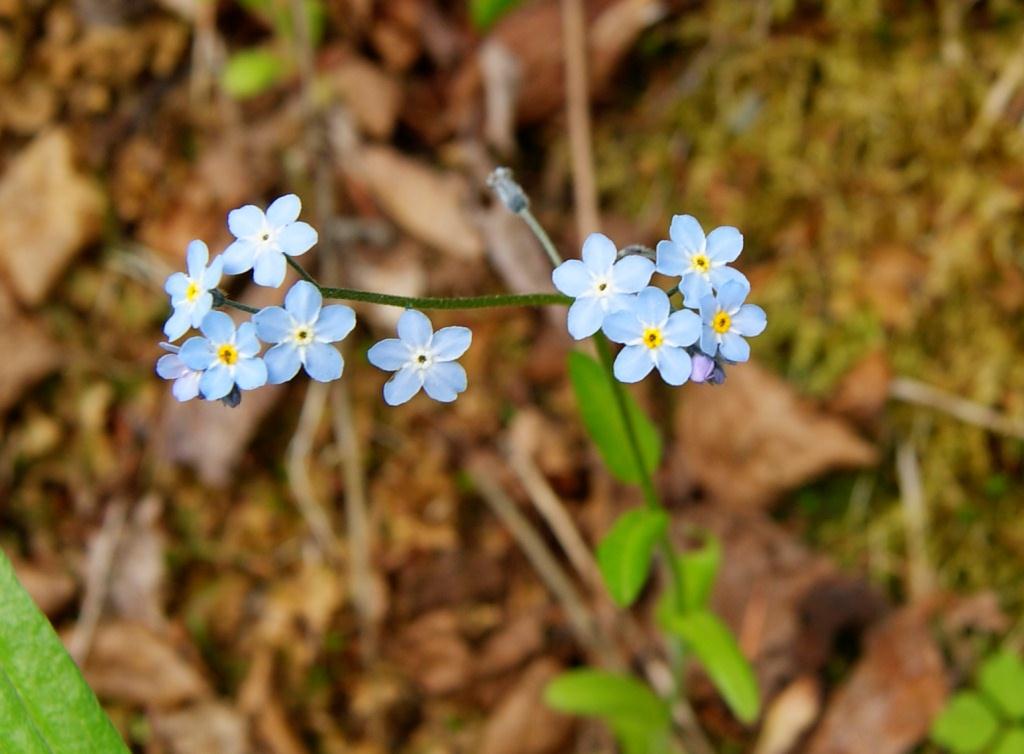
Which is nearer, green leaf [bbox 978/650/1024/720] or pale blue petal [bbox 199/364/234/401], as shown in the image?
pale blue petal [bbox 199/364/234/401]

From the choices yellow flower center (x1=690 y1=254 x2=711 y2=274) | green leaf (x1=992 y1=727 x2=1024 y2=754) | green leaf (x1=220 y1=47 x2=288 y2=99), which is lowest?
green leaf (x1=992 y1=727 x2=1024 y2=754)

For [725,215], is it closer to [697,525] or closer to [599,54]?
[599,54]

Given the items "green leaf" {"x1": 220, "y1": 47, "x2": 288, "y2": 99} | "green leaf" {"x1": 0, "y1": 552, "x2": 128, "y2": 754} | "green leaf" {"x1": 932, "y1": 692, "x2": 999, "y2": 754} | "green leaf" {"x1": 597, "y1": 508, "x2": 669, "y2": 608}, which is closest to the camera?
"green leaf" {"x1": 0, "y1": 552, "x2": 128, "y2": 754}

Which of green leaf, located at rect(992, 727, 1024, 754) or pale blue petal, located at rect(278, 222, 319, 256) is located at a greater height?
pale blue petal, located at rect(278, 222, 319, 256)

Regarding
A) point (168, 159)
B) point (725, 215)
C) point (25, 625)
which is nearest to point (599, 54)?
point (725, 215)

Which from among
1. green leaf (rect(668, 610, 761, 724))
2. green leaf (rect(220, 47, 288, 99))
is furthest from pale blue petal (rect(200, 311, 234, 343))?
green leaf (rect(220, 47, 288, 99))

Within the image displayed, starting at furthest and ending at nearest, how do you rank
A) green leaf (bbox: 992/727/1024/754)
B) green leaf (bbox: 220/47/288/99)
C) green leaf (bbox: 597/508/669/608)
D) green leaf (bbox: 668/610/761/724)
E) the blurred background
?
green leaf (bbox: 220/47/288/99), the blurred background, green leaf (bbox: 992/727/1024/754), green leaf (bbox: 668/610/761/724), green leaf (bbox: 597/508/669/608)

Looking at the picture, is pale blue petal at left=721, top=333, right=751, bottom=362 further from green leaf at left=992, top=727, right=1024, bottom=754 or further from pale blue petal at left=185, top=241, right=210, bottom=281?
green leaf at left=992, top=727, right=1024, bottom=754
